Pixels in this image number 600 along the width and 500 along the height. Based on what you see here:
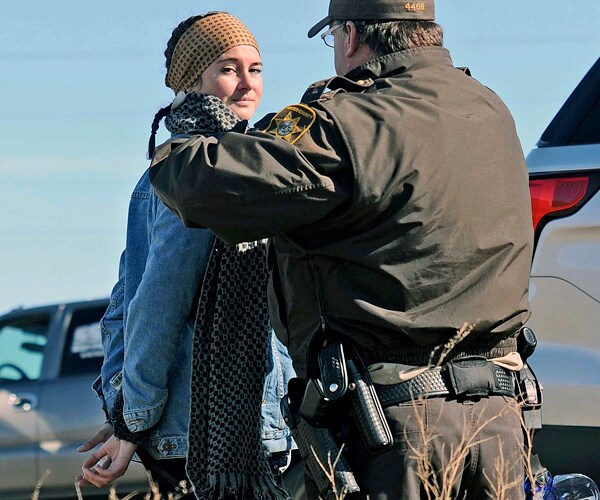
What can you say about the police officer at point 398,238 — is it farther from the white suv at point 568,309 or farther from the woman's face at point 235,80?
the white suv at point 568,309

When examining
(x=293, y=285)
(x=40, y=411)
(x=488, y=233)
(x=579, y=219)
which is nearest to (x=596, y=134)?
(x=579, y=219)

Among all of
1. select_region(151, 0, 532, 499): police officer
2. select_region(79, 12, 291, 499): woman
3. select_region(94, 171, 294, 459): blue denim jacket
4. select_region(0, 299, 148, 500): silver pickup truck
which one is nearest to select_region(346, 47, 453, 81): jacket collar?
select_region(151, 0, 532, 499): police officer

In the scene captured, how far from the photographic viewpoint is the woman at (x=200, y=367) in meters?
3.32

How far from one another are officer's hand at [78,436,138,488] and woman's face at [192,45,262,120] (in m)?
0.99

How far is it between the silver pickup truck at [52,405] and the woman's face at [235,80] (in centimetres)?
500

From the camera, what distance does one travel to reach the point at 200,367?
3.33m

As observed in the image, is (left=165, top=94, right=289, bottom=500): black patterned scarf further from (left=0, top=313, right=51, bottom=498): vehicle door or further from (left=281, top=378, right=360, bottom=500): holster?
(left=0, top=313, right=51, bottom=498): vehicle door

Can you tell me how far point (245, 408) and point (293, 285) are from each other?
0.47 meters

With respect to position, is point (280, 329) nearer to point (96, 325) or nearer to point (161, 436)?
point (161, 436)

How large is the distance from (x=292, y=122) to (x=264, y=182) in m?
0.18

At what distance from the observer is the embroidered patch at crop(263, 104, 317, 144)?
293 cm

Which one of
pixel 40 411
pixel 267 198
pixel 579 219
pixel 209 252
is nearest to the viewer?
pixel 267 198

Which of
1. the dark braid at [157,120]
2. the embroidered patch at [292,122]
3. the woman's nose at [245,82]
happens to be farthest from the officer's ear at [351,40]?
the dark braid at [157,120]

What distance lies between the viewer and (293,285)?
3.04m
